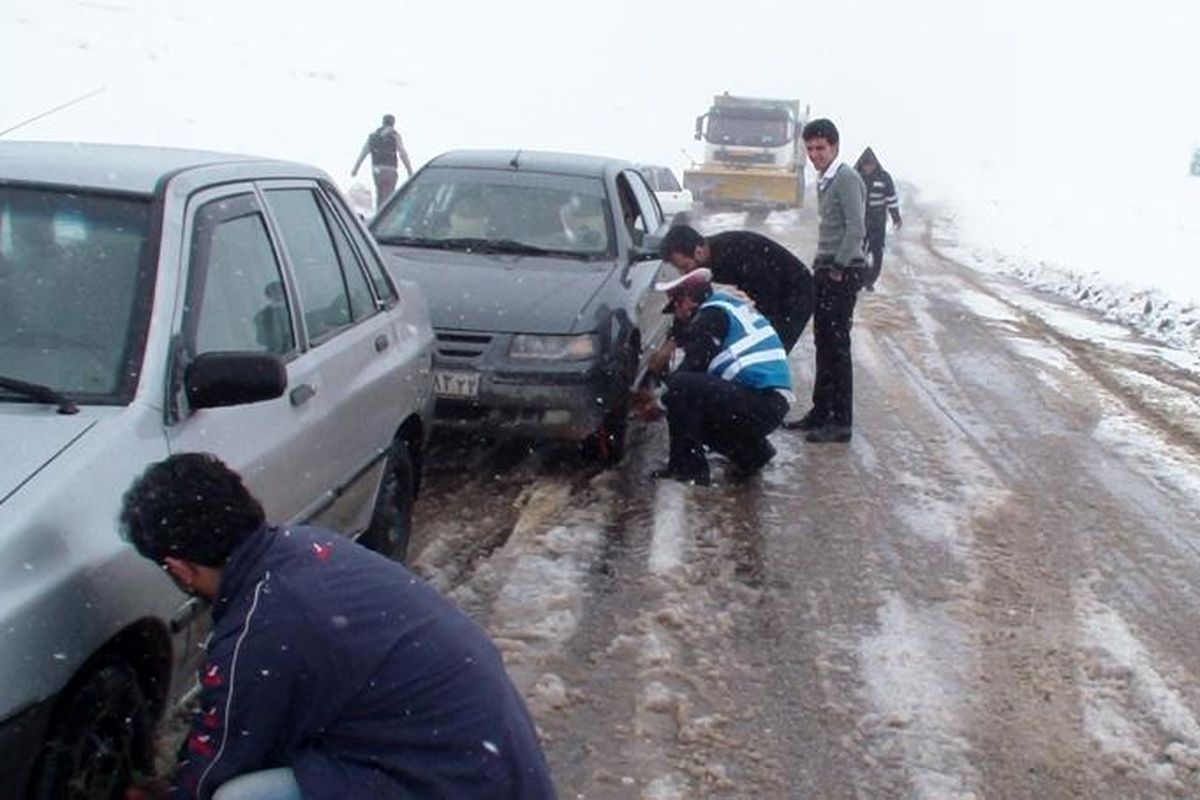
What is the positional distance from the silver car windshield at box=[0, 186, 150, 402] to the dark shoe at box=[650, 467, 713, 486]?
12.8 ft

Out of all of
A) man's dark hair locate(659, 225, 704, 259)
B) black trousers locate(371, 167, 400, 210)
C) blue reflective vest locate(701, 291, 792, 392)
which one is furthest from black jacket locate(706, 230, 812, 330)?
black trousers locate(371, 167, 400, 210)

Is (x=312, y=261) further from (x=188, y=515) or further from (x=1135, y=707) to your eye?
(x=1135, y=707)

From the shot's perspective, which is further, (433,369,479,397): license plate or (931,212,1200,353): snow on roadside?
(931,212,1200,353): snow on roadside

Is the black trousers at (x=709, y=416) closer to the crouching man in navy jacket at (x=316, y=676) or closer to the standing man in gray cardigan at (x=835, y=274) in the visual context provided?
the standing man in gray cardigan at (x=835, y=274)

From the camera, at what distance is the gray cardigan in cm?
782

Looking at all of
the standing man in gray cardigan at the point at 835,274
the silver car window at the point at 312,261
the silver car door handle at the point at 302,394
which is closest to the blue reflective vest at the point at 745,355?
the standing man in gray cardigan at the point at 835,274

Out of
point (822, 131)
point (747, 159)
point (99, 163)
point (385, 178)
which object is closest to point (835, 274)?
point (822, 131)

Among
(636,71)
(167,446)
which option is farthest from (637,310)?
(636,71)

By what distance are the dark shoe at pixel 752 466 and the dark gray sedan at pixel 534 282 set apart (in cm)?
64

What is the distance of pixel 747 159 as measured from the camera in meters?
29.6

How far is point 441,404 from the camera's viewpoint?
6.67 meters

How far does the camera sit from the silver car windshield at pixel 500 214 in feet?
26.0

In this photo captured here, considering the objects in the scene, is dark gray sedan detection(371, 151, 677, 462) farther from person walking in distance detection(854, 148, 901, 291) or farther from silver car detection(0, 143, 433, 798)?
person walking in distance detection(854, 148, 901, 291)

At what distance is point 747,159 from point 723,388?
2338 centimetres
